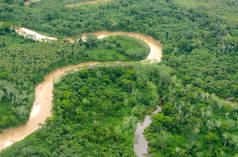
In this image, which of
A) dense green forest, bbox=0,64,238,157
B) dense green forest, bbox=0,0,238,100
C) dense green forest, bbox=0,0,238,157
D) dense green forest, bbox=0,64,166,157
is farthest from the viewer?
dense green forest, bbox=0,0,238,100

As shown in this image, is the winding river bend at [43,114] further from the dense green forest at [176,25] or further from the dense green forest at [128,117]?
the dense green forest at [176,25]

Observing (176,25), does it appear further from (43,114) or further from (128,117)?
(43,114)

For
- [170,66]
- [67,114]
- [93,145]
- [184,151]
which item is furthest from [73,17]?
[184,151]

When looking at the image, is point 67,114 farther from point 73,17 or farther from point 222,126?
point 73,17

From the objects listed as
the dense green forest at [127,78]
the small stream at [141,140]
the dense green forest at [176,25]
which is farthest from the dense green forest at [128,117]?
the dense green forest at [176,25]

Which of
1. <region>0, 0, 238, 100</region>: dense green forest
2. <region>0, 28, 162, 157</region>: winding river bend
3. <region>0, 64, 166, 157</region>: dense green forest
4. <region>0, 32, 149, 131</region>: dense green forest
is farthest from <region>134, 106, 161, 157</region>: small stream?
<region>0, 32, 149, 131</region>: dense green forest

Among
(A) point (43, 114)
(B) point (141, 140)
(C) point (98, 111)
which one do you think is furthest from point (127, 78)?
(A) point (43, 114)

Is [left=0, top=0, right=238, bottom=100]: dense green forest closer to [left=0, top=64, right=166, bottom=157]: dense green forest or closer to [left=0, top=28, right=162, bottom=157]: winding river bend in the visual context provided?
[left=0, top=28, right=162, bottom=157]: winding river bend
